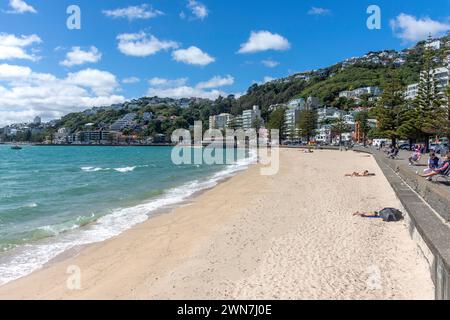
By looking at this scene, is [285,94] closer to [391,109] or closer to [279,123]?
[279,123]

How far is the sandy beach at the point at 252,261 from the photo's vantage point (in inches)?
207

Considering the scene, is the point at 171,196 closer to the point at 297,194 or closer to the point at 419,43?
the point at 297,194

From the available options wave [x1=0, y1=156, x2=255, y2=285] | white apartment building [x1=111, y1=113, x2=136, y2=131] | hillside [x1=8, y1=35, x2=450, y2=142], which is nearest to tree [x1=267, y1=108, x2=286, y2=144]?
hillside [x1=8, y1=35, x2=450, y2=142]

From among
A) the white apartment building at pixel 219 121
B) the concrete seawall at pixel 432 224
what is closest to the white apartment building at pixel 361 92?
the white apartment building at pixel 219 121

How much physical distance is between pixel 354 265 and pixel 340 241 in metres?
1.36

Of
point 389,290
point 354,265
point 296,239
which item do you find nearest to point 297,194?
point 296,239

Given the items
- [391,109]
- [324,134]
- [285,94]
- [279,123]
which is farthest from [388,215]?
[285,94]

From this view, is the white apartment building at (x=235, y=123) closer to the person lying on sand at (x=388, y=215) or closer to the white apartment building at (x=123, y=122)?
the white apartment building at (x=123, y=122)

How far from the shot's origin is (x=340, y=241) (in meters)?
7.40

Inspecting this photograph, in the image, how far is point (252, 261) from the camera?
6512 millimetres

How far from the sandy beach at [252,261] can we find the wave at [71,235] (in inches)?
17.8

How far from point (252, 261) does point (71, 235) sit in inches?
209

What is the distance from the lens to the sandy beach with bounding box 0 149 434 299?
17.3ft
